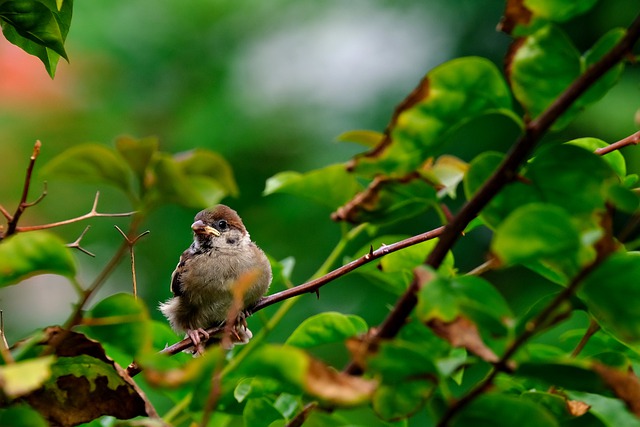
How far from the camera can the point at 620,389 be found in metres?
0.64

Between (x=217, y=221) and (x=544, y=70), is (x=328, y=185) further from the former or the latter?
(x=217, y=221)

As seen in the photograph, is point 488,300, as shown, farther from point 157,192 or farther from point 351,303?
point 351,303

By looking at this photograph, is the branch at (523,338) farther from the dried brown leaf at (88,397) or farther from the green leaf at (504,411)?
Result: the dried brown leaf at (88,397)

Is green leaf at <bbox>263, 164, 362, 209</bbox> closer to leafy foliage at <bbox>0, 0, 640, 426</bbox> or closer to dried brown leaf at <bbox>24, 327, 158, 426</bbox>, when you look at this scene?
leafy foliage at <bbox>0, 0, 640, 426</bbox>

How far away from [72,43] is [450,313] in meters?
4.71

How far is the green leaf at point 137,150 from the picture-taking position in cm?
61

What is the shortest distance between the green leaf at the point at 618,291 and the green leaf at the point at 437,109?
14cm

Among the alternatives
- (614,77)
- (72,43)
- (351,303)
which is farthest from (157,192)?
(72,43)

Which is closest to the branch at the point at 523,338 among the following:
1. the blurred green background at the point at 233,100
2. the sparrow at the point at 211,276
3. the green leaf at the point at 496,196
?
the green leaf at the point at 496,196

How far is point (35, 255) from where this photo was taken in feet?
2.23

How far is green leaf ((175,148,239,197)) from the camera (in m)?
0.64

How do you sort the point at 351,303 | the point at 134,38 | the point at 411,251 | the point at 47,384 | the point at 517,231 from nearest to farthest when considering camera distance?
1. the point at 517,231
2. the point at 47,384
3. the point at 411,251
4. the point at 351,303
5. the point at 134,38

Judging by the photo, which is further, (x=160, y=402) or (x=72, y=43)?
(x=72, y=43)

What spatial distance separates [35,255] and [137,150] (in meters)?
0.14
